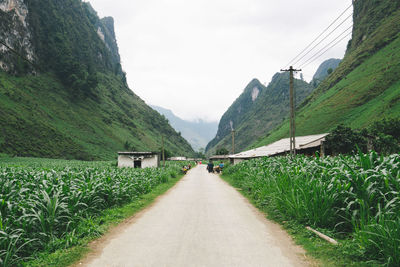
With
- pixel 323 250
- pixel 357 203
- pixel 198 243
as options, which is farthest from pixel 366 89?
pixel 198 243

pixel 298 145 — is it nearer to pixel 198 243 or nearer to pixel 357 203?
pixel 357 203

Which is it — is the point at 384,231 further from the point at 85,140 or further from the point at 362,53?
the point at 362,53

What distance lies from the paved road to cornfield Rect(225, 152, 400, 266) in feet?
3.34

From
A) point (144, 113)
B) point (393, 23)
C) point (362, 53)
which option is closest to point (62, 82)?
point (144, 113)

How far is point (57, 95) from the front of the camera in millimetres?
85562

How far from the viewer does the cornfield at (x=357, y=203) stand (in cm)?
388

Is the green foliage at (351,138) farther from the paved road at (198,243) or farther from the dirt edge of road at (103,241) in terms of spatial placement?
the dirt edge of road at (103,241)

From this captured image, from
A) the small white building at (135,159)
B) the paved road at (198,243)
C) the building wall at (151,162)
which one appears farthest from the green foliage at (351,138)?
the paved road at (198,243)

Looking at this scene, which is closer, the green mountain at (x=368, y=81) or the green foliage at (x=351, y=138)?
the green foliage at (x=351, y=138)

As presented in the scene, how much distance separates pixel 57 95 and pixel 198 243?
97.2 m

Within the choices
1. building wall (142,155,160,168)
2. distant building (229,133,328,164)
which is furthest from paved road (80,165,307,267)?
building wall (142,155,160,168)

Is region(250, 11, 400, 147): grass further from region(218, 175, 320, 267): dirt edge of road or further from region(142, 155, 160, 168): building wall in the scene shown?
region(218, 175, 320, 267): dirt edge of road

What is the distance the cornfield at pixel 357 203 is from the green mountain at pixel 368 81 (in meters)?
53.0

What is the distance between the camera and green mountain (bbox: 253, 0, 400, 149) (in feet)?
192
